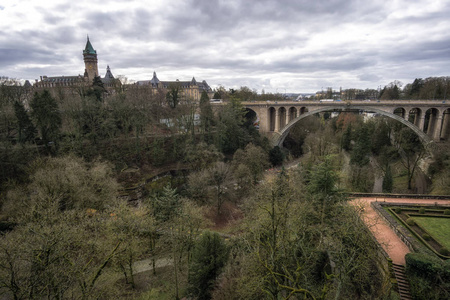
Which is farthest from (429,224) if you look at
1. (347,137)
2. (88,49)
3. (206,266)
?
(88,49)

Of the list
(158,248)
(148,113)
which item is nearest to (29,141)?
(148,113)

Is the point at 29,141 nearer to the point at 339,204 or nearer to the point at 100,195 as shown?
the point at 100,195

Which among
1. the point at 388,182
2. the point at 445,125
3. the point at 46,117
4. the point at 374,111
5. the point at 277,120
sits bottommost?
the point at 388,182

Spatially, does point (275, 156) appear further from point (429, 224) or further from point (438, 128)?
point (429, 224)

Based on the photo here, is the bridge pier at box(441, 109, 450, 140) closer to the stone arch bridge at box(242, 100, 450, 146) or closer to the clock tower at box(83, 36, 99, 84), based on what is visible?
the stone arch bridge at box(242, 100, 450, 146)

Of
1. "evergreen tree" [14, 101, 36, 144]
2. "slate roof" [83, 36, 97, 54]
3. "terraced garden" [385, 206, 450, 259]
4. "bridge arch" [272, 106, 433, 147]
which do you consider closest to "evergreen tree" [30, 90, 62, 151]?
"evergreen tree" [14, 101, 36, 144]

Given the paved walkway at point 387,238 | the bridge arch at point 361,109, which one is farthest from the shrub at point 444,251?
the bridge arch at point 361,109

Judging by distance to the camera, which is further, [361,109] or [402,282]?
[361,109]
